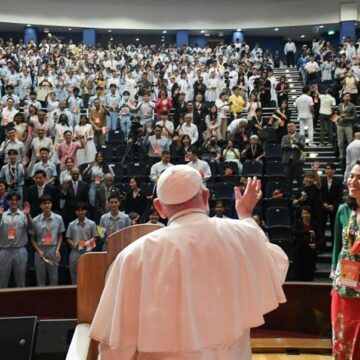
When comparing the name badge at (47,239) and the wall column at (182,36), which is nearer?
the name badge at (47,239)

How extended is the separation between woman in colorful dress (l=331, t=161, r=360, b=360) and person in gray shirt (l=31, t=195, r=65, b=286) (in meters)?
4.32

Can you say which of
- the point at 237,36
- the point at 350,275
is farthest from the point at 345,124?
the point at 237,36

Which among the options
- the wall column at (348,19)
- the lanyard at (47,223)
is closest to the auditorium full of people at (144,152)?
the lanyard at (47,223)

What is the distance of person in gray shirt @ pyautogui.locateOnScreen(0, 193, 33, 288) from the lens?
6.73m

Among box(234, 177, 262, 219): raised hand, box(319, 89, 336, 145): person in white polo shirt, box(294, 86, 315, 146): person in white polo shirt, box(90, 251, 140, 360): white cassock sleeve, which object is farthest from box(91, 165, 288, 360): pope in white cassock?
box(319, 89, 336, 145): person in white polo shirt

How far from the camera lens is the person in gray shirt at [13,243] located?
6.73m

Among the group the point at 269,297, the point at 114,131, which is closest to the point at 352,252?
the point at 269,297

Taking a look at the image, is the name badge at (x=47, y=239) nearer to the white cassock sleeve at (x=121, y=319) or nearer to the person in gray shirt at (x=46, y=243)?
the person in gray shirt at (x=46, y=243)

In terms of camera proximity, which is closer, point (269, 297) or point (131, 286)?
point (131, 286)

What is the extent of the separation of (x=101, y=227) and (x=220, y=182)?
2.42 metres

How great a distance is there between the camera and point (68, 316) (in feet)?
17.3

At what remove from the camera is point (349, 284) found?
10.6ft

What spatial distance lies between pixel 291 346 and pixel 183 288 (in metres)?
3.11

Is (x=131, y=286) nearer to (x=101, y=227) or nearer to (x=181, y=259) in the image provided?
(x=181, y=259)
